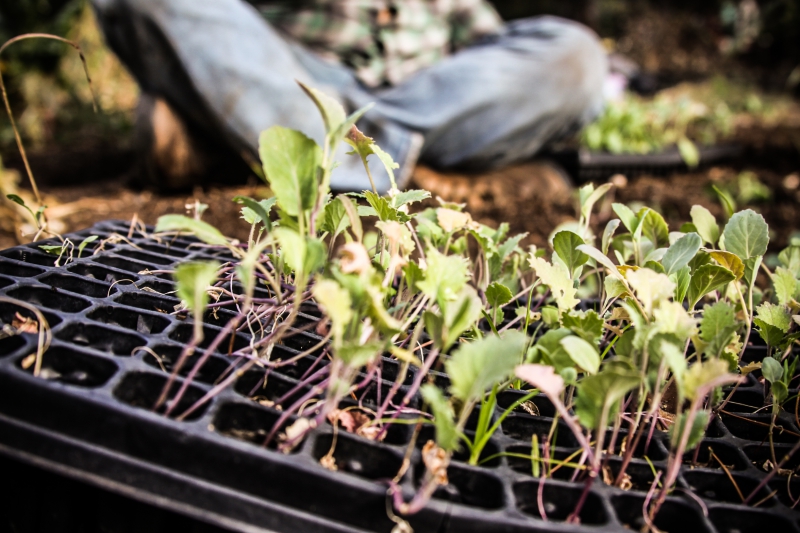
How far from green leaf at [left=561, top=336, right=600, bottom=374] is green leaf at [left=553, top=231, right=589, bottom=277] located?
19 centimetres

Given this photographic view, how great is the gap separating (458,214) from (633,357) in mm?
224

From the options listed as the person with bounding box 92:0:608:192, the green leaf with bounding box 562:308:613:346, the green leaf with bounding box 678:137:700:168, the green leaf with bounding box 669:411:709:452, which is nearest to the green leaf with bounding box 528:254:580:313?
the green leaf with bounding box 562:308:613:346

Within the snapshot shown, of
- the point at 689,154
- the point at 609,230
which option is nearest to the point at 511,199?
the point at 689,154

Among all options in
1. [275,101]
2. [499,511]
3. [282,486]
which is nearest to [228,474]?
[282,486]

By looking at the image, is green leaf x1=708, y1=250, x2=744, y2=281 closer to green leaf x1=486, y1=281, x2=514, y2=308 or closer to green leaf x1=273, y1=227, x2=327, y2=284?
green leaf x1=486, y1=281, x2=514, y2=308

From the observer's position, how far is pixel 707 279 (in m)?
0.56

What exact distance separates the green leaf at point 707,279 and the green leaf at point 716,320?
0.05m

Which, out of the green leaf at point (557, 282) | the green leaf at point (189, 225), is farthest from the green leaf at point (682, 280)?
the green leaf at point (189, 225)

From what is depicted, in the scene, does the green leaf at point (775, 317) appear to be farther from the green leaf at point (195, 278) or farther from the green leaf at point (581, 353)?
the green leaf at point (195, 278)

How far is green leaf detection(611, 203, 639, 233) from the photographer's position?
25.3 inches

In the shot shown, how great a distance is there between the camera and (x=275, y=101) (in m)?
1.76

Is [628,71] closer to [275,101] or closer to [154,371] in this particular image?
[275,101]

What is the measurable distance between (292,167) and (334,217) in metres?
0.11

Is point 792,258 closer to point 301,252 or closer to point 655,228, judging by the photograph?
point 655,228
